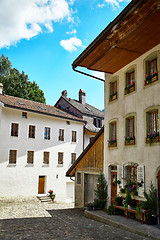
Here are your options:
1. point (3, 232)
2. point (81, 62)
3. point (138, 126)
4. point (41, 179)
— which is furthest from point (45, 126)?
point (3, 232)

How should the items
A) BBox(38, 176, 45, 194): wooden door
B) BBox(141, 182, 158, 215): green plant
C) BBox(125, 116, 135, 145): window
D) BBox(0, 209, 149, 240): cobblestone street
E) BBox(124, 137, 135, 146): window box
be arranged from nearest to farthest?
1. BBox(0, 209, 149, 240): cobblestone street
2. BBox(141, 182, 158, 215): green plant
3. BBox(124, 137, 135, 146): window box
4. BBox(125, 116, 135, 145): window
5. BBox(38, 176, 45, 194): wooden door

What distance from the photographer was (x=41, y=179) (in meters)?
25.1

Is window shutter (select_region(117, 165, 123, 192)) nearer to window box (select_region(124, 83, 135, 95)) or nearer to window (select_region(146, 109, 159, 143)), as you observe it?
window (select_region(146, 109, 159, 143))

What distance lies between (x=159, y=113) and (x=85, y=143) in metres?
18.8

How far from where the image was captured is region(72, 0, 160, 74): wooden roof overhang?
29.7 feet

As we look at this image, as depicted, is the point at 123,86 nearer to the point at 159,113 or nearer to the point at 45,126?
the point at 159,113

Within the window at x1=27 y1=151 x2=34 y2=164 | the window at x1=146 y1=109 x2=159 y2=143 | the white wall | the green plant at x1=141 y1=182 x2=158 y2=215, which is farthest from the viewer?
the window at x1=27 y1=151 x2=34 y2=164

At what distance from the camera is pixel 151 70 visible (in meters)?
11.8

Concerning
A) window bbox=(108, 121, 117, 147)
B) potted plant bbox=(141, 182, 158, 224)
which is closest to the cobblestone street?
potted plant bbox=(141, 182, 158, 224)

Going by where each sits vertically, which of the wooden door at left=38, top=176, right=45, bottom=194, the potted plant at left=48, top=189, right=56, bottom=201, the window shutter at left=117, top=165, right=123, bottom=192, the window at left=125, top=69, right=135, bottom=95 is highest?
the window at left=125, top=69, right=135, bottom=95

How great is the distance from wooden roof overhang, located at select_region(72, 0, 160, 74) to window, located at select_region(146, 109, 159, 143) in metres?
3.20

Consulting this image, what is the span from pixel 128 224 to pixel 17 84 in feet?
95.4

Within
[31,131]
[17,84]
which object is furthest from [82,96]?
[31,131]

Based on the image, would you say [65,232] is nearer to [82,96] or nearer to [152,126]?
[152,126]
